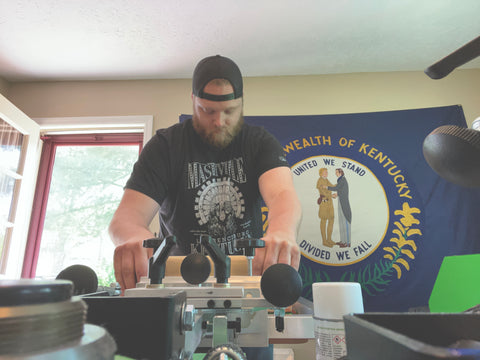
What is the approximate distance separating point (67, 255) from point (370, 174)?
7.49 feet

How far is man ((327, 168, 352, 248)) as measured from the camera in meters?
2.08

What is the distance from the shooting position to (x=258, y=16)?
1942mm

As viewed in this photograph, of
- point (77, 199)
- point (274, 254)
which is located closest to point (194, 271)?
point (274, 254)

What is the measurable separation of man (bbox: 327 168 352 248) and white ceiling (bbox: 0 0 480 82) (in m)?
0.87

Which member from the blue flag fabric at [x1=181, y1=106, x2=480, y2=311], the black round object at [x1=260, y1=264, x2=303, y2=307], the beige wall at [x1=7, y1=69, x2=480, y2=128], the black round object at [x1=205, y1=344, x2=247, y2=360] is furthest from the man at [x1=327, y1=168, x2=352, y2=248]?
the black round object at [x1=205, y1=344, x2=247, y2=360]

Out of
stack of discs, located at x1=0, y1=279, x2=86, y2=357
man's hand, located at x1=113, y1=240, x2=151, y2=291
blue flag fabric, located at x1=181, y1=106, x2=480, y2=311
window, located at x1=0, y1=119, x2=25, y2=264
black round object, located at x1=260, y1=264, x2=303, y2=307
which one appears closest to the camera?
stack of discs, located at x1=0, y1=279, x2=86, y2=357

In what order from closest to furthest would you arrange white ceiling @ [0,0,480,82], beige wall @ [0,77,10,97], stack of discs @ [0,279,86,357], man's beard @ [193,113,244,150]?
stack of discs @ [0,279,86,357] → man's beard @ [193,113,244,150] → white ceiling @ [0,0,480,82] → beige wall @ [0,77,10,97]

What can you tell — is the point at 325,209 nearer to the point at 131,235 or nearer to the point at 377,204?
the point at 377,204

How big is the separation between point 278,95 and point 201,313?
220 centimetres

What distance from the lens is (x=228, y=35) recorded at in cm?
209

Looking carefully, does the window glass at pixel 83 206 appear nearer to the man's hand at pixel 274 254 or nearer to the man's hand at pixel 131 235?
the man's hand at pixel 131 235

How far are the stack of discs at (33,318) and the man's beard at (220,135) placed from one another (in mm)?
1184

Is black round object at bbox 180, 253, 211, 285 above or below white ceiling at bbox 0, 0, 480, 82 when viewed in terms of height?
below

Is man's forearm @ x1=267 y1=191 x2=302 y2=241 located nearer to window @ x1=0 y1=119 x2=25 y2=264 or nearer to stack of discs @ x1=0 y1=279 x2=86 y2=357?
stack of discs @ x1=0 y1=279 x2=86 y2=357
